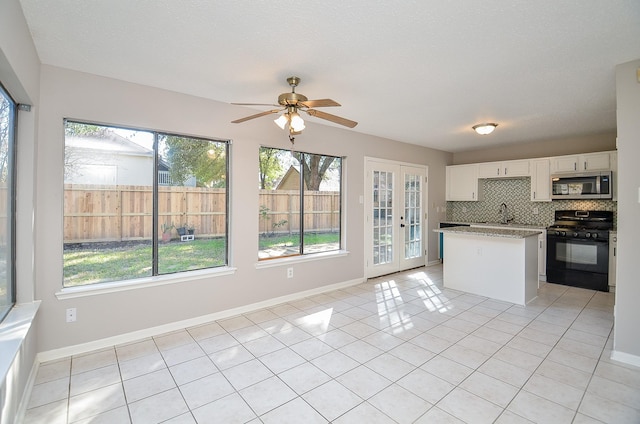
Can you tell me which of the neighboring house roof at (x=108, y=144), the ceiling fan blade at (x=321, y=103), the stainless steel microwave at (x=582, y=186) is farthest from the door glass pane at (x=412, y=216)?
the neighboring house roof at (x=108, y=144)

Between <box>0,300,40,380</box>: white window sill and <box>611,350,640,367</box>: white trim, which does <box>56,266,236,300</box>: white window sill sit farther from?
<box>611,350,640,367</box>: white trim

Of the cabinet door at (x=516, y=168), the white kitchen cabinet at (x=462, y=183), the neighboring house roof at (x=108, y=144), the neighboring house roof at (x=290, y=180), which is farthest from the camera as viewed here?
the white kitchen cabinet at (x=462, y=183)

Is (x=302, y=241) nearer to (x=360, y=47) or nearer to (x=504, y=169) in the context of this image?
(x=360, y=47)

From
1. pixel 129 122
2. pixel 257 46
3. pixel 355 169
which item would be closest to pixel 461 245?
pixel 355 169

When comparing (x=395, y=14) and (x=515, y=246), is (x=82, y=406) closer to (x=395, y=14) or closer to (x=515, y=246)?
(x=395, y=14)

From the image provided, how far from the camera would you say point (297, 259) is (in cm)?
402

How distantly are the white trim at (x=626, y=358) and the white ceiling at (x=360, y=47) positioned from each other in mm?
2341

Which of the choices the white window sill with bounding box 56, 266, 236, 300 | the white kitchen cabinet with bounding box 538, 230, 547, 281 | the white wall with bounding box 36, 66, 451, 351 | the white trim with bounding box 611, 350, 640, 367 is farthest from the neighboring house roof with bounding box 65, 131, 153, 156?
the white kitchen cabinet with bounding box 538, 230, 547, 281

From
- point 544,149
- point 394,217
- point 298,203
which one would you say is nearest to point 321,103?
point 298,203

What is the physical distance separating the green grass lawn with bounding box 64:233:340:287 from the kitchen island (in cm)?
328

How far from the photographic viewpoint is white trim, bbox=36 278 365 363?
2496 mm

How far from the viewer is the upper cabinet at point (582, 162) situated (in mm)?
4559

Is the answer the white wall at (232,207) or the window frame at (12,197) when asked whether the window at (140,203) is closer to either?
the white wall at (232,207)

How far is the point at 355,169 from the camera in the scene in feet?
15.3
